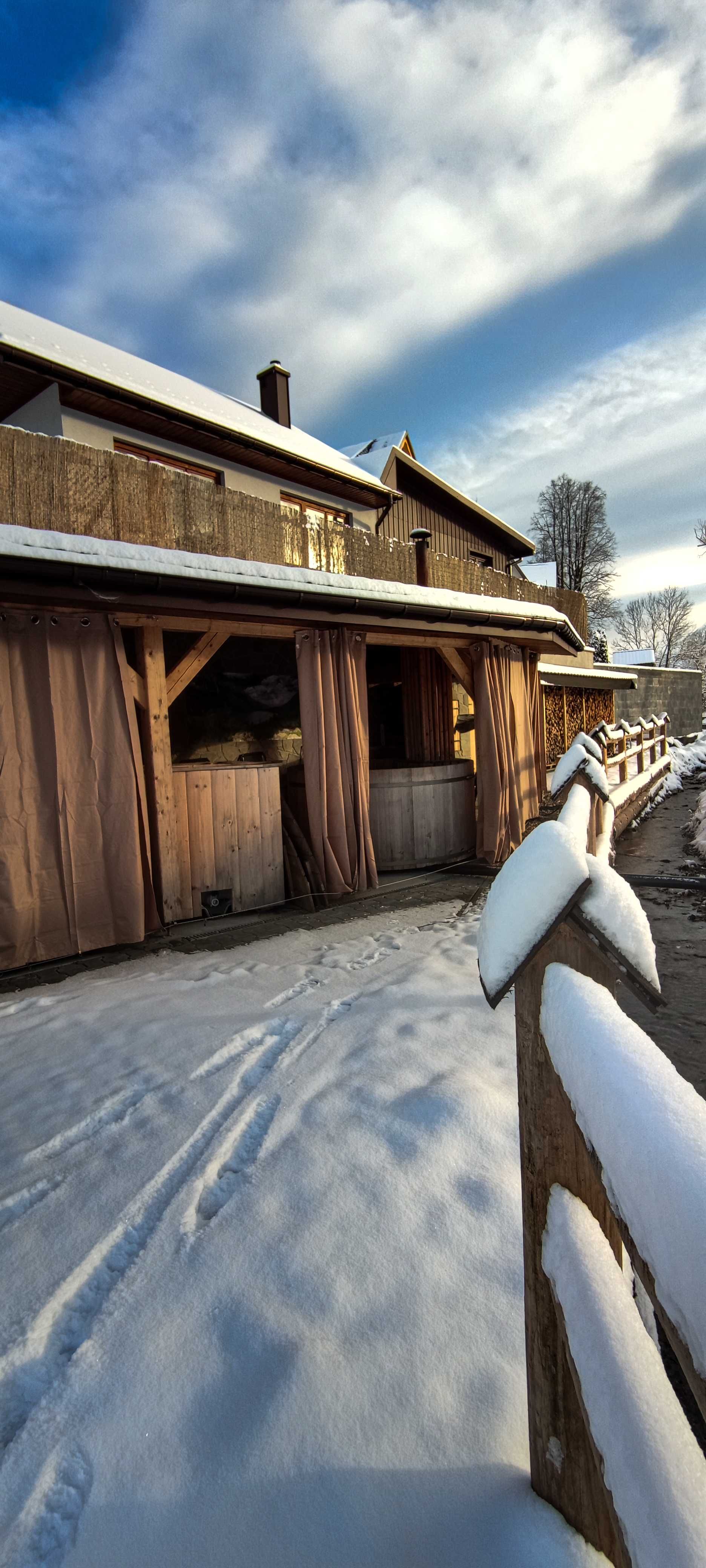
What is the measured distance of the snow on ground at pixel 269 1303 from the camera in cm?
139

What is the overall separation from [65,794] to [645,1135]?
17.3 feet

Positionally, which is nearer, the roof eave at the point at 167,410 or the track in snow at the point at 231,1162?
the track in snow at the point at 231,1162

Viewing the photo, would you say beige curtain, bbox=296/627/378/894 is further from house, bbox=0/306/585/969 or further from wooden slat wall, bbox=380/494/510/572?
wooden slat wall, bbox=380/494/510/572

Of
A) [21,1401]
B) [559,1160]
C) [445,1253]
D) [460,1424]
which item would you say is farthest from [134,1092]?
[559,1160]

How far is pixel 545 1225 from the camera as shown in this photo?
4.10 feet

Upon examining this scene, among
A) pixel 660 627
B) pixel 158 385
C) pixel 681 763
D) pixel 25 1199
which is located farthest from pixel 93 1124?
pixel 660 627

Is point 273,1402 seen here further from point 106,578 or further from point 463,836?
point 463,836

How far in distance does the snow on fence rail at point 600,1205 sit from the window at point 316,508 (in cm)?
1103

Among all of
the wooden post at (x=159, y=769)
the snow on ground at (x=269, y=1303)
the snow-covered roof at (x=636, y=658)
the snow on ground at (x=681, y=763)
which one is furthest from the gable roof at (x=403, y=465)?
the snow-covered roof at (x=636, y=658)

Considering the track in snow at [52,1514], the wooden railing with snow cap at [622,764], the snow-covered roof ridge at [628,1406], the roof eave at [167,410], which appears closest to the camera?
the snow-covered roof ridge at [628,1406]

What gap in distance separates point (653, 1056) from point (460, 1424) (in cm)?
129

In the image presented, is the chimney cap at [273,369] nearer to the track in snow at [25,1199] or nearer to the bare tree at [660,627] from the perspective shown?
the track in snow at [25,1199]

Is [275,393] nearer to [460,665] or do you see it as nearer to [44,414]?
[44,414]

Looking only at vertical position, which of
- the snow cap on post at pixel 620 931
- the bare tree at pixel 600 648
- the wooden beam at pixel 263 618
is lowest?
the snow cap on post at pixel 620 931
